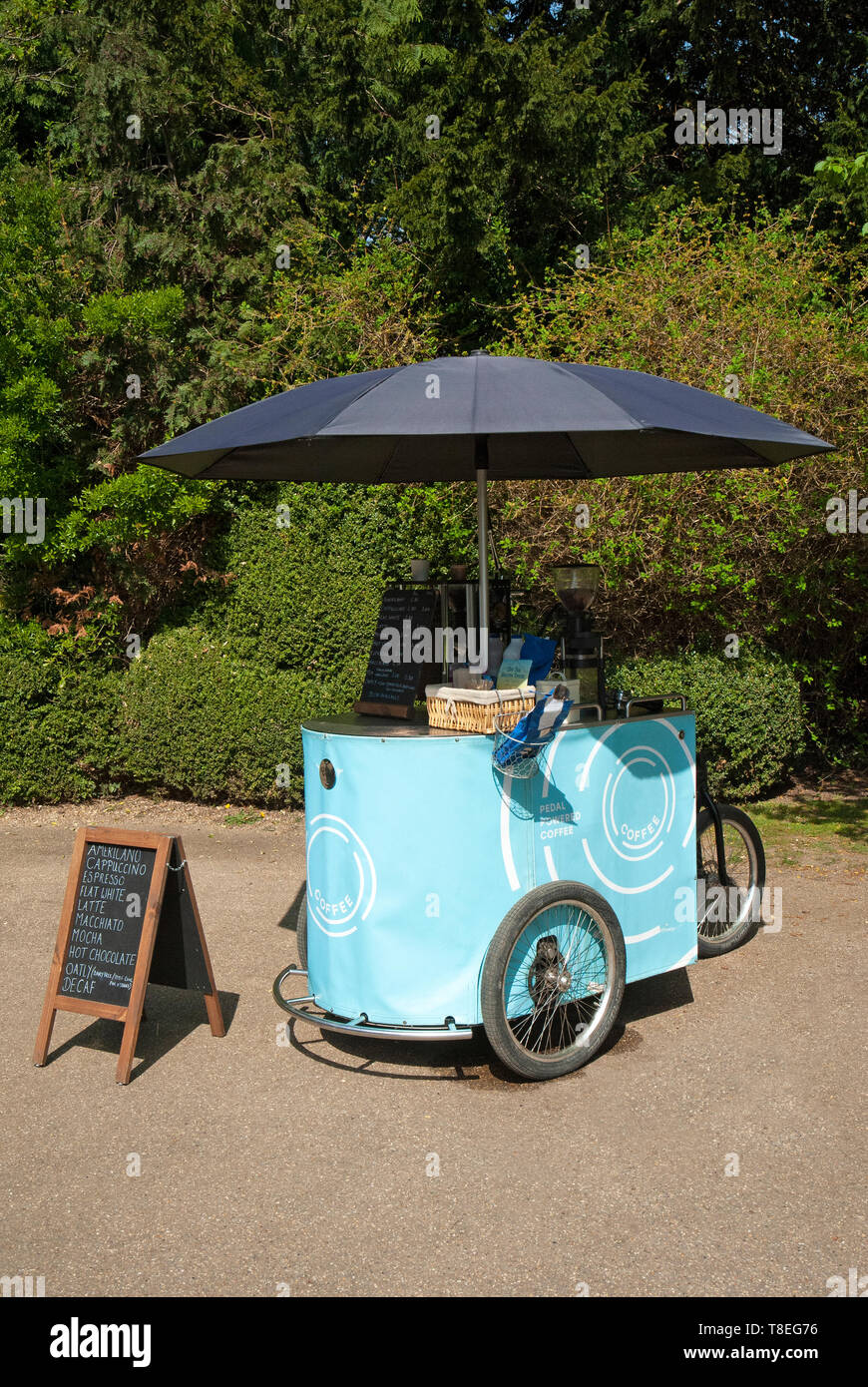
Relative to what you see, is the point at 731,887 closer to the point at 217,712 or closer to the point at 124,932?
the point at 124,932

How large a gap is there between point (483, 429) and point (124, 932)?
2.42m

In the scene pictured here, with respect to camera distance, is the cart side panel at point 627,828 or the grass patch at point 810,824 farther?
the grass patch at point 810,824

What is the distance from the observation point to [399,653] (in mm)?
4578

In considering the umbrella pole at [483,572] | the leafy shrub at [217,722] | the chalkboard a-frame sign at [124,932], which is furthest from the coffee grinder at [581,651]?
the leafy shrub at [217,722]

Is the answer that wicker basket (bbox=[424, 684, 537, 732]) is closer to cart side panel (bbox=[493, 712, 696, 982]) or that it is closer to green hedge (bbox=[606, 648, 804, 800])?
cart side panel (bbox=[493, 712, 696, 982])

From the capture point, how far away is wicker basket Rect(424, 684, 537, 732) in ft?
13.5

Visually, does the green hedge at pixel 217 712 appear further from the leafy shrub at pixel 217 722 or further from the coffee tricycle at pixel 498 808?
the coffee tricycle at pixel 498 808

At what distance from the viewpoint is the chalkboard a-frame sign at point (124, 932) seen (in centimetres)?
441

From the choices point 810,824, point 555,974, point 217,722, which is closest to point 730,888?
point 555,974

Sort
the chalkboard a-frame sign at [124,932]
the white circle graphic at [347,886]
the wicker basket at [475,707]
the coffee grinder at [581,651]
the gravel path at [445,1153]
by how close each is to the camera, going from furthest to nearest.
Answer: the coffee grinder at [581,651]
the chalkboard a-frame sign at [124,932]
the white circle graphic at [347,886]
the wicker basket at [475,707]
the gravel path at [445,1153]

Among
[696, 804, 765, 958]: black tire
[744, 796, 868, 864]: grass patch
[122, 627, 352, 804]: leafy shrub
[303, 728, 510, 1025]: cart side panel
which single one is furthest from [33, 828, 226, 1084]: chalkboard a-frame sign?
[744, 796, 868, 864]: grass patch

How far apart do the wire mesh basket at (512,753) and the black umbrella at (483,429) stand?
57 centimetres

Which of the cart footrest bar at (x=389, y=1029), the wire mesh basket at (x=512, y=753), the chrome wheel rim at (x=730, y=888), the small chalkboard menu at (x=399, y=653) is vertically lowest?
Result: the cart footrest bar at (x=389, y=1029)

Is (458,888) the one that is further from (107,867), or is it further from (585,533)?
(585,533)
